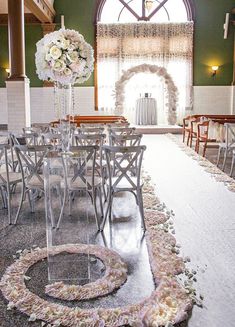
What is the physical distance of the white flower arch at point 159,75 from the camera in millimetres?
14344

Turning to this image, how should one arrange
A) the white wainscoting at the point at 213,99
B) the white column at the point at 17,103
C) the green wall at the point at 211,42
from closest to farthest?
the white column at the point at 17,103 < the green wall at the point at 211,42 < the white wainscoting at the point at 213,99

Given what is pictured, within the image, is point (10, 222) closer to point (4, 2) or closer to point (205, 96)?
point (4, 2)

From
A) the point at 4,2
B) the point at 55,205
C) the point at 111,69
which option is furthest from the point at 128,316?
the point at 111,69

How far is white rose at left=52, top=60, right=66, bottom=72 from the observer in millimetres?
3880

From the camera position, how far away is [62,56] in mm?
3908

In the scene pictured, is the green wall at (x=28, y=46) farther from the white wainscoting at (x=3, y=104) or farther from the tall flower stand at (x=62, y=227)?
the tall flower stand at (x=62, y=227)

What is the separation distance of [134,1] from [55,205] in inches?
508

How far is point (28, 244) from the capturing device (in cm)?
363

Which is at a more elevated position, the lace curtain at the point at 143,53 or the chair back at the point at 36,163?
the lace curtain at the point at 143,53

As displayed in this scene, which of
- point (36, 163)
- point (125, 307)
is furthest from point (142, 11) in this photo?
point (125, 307)

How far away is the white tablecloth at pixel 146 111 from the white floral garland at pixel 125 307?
36.3ft

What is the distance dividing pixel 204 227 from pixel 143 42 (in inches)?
458

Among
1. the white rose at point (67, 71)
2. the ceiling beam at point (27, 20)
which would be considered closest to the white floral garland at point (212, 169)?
the white rose at point (67, 71)

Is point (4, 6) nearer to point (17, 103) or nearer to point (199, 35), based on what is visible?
point (17, 103)
